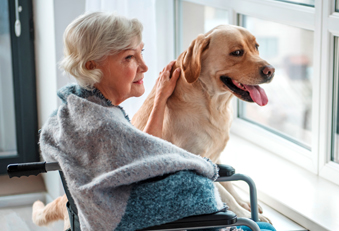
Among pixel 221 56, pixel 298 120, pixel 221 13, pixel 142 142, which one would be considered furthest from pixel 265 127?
pixel 142 142

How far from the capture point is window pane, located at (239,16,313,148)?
7.18 feet

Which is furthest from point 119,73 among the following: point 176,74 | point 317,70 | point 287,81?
point 287,81

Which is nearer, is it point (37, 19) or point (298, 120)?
point (298, 120)

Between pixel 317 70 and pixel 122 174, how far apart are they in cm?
122

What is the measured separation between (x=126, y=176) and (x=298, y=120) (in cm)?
152

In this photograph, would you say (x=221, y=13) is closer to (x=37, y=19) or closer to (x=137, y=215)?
(x=37, y=19)

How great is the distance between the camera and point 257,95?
1.47 m

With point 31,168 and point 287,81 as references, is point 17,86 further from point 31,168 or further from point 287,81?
point 31,168

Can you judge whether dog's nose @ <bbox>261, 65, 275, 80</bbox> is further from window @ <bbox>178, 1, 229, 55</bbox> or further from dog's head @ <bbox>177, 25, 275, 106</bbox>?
window @ <bbox>178, 1, 229, 55</bbox>

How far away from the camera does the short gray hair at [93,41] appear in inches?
46.1

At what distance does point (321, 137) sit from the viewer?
1.96 meters

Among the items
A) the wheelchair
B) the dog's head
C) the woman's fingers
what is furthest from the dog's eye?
the wheelchair

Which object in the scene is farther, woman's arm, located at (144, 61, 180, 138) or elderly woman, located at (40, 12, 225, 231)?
woman's arm, located at (144, 61, 180, 138)

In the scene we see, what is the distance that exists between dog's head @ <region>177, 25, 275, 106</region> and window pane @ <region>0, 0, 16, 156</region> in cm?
190
